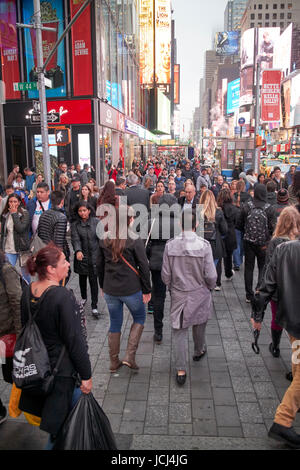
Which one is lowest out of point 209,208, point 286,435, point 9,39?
point 286,435

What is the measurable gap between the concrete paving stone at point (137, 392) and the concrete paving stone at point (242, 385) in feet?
3.24

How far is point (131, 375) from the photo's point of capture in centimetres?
501

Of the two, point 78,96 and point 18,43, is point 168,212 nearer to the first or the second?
point 78,96

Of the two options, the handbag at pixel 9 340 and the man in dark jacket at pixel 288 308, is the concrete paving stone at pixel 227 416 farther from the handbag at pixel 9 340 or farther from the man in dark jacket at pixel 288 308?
the handbag at pixel 9 340

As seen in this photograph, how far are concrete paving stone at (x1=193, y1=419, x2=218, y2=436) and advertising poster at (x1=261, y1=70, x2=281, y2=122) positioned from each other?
2079 centimetres

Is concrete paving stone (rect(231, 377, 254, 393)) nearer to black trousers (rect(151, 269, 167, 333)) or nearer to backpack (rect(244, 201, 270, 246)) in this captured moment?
black trousers (rect(151, 269, 167, 333))

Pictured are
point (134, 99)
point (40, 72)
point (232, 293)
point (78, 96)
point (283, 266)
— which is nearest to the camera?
point (283, 266)

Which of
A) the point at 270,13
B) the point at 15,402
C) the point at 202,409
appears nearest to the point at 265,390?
the point at 202,409

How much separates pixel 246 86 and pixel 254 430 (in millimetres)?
138992

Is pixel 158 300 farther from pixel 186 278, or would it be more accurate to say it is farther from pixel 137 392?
pixel 137 392

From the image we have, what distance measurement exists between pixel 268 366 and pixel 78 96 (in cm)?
1976

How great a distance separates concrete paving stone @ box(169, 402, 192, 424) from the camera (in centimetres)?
407

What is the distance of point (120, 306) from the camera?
16.3 feet
